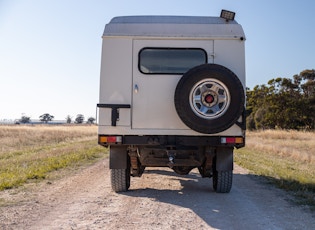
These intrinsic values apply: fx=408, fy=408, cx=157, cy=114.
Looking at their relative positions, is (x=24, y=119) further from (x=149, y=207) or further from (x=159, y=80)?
(x=149, y=207)

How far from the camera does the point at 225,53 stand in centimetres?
752

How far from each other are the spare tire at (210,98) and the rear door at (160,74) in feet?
1.40

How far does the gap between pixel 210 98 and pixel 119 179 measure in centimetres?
246

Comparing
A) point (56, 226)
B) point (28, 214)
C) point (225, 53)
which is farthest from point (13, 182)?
point (225, 53)

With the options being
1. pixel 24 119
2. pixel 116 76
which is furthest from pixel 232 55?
pixel 24 119

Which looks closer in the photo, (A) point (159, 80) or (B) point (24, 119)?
(A) point (159, 80)

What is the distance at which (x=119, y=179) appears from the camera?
7.98 metres

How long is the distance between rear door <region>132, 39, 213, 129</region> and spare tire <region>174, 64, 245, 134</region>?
0.43 meters

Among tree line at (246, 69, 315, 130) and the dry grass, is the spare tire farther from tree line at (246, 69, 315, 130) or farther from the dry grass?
tree line at (246, 69, 315, 130)

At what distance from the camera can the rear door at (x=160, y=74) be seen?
7414 millimetres

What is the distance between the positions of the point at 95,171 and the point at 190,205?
5575 millimetres

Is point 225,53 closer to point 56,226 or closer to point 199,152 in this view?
point 199,152

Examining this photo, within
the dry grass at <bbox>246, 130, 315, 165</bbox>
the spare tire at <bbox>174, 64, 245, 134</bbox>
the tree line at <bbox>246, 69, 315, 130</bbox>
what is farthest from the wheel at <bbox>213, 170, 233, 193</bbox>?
the tree line at <bbox>246, 69, 315, 130</bbox>

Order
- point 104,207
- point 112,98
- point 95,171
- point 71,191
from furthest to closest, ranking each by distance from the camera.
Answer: point 95,171 → point 71,191 → point 112,98 → point 104,207
